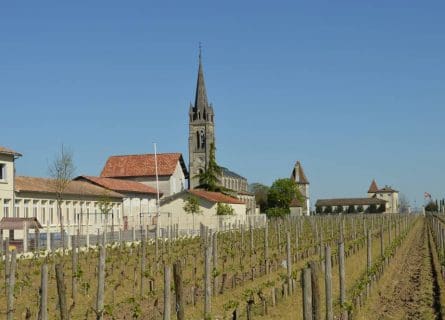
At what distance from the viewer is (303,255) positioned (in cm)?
3425

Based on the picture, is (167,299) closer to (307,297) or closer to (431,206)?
(307,297)

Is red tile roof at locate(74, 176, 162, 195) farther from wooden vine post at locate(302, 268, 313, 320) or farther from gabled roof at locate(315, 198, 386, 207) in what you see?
gabled roof at locate(315, 198, 386, 207)

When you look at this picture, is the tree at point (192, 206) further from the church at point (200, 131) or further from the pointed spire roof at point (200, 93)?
the pointed spire roof at point (200, 93)

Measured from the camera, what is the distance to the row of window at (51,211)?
161 ft

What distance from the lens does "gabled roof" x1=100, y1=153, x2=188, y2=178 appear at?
9056cm

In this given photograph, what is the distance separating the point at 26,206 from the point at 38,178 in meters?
6.16

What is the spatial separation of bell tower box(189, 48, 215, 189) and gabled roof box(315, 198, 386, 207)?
73.3 meters

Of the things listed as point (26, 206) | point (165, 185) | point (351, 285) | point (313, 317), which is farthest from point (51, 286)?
point (165, 185)

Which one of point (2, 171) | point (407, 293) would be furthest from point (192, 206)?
point (407, 293)

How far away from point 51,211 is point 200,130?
63.4 metres

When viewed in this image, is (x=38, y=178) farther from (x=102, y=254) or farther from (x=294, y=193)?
(x=294, y=193)

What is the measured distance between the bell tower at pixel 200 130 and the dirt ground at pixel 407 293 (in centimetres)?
8510

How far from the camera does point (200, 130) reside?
118 meters

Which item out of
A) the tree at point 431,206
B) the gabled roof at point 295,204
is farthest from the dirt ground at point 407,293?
the tree at point 431,206
